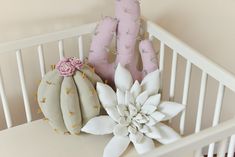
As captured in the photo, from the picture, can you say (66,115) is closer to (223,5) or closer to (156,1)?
(156,1)

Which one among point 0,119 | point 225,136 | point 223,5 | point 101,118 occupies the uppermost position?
point 223,5

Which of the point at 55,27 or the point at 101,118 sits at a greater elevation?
the point at 55,27

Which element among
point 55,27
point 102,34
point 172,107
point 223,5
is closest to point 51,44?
point 55,27

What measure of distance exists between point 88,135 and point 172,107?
279mm

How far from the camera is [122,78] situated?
52.3 inches

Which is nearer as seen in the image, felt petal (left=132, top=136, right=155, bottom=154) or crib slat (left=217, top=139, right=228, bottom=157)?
crib slat (left=217, top=139, right=228, bottom=157)

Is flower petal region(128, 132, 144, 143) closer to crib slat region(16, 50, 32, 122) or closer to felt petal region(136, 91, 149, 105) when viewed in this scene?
felt petal region(136, 91, 149, 105)

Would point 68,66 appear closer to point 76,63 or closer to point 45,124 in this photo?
point 76,63

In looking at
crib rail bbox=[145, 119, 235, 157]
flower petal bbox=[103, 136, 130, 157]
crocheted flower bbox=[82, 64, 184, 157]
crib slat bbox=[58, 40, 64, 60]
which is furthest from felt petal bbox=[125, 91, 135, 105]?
crib rail bbox=[145, 119, 235, 157]

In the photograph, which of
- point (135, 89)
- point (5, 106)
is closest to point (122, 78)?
point (135, 89)

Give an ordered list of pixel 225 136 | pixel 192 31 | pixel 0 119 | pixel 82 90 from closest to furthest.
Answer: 1. pixel 225 136
2. pixel 82 90
3. pixel 0 119
4. pixel 192 31

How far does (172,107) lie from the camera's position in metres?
1.30

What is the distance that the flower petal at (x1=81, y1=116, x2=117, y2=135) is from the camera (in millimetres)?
1304

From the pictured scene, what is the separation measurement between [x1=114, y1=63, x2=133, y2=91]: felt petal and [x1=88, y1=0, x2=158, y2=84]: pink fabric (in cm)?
6
